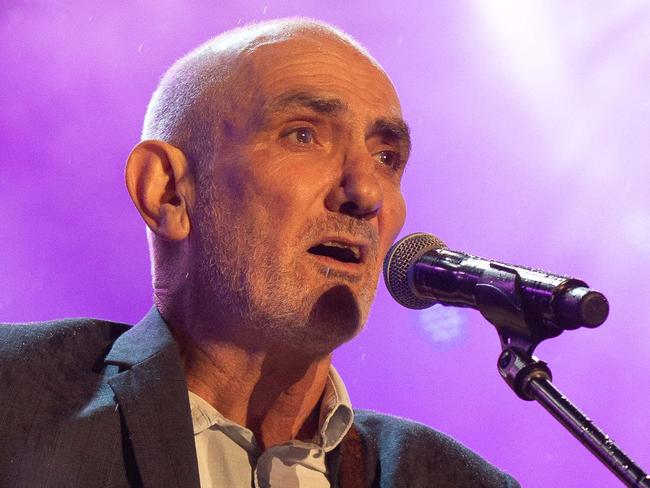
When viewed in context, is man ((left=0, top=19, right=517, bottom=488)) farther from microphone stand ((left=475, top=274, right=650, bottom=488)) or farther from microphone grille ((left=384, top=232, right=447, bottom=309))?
microphone stand ((left=475, top=274, right=650, bottom=488))

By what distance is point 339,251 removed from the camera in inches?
83.4

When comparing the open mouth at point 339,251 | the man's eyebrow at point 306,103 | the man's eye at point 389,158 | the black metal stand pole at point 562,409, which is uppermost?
the man's eyebrow at point 306,103

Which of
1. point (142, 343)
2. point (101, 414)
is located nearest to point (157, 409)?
point (101, 414)

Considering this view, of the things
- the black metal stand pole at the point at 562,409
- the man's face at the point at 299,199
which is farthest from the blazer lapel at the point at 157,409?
the black metal stand pole at the point at 562,409

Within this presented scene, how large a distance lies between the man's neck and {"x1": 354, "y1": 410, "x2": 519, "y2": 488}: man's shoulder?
347mm

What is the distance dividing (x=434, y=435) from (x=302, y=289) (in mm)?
962

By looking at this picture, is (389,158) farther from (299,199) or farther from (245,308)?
(245,308)

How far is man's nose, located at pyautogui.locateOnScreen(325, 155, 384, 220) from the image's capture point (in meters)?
2.08

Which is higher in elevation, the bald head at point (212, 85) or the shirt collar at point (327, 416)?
the bald head at point (212, 85)

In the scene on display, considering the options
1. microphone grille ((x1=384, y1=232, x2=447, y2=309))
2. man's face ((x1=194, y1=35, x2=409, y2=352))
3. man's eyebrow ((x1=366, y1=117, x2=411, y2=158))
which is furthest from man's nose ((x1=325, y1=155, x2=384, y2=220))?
man's eyebrow ((x1=366, y1=117, x2=411, y2=158))

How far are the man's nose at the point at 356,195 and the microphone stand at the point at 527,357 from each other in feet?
1.58

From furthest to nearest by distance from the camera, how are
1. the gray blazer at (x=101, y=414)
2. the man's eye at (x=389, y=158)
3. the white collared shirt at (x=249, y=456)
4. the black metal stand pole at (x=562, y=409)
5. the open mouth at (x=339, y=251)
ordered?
the man's eye at (x=389, y=158) < the white collared shirt at (x=249, y=456) < the open mouth at (x=339, y=251) < the gray blazer at (x=101, y=414) < the black metal stand pole at (x=562, y=409)

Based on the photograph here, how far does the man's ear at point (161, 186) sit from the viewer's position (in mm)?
2377

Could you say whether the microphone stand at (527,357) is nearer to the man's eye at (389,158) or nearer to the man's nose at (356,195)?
the man's nose at (356,195)
